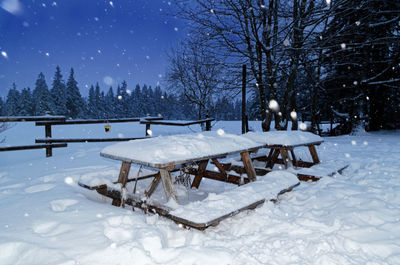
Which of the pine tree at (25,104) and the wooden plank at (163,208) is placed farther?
the pine tree at (25,104)

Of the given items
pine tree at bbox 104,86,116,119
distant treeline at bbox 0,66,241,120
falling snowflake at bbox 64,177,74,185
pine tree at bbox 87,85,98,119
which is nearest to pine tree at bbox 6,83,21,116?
distant treeline at bbox 0,66,241,120

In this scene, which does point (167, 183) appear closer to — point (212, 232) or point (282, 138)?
point (212, 232)

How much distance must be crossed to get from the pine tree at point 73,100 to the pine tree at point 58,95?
1433 millimetres

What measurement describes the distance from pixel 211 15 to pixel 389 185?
6.97 m

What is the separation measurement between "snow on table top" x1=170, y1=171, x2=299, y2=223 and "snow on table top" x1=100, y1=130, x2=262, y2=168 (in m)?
0.60

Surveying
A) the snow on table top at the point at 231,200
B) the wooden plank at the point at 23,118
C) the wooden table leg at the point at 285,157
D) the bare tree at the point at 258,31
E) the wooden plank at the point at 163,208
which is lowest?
the wooden plank at the point at 163,208

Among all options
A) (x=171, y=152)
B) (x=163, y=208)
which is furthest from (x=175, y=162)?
(x=163, y=208)

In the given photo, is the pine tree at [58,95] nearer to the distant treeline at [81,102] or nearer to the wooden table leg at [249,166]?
the distant treeline at [81,102]

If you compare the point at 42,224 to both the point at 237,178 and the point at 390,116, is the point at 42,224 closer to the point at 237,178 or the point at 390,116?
the point at 237,178

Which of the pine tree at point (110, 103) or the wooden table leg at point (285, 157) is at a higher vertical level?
the pine tree at point (110, 103)

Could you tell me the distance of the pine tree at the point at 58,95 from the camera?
44100 millimetres

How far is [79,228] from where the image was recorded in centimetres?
296

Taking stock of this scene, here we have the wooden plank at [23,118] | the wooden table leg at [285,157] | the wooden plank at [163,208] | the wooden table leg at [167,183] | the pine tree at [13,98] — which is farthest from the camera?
the pine tree at [13,98]

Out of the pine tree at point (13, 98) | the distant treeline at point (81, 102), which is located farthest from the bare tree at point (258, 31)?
the pine tree at point (13, 98)
